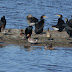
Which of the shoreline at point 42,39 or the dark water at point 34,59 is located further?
the shoreline at point 42,39

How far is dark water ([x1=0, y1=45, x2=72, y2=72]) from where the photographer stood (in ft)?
46.8

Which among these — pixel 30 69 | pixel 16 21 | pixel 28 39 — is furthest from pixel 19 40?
pixel 16 21

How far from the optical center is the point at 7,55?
16.5m

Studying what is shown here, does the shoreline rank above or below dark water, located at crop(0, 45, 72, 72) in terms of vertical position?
above

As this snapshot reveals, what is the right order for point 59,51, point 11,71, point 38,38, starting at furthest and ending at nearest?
1. point 38,38
2. point 59,51
3. point 11,71

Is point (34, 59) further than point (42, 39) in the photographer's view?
No

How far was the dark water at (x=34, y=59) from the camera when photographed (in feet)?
46.8

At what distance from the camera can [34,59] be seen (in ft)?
51.8

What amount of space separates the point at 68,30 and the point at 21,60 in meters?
5.30

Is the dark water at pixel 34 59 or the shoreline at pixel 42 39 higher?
the shoreline at pixel 42 39

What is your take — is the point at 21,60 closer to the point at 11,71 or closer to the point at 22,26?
the point at 11,71

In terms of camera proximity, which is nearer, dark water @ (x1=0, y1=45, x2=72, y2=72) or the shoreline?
dark water @ (x1=0, y1=45, x2=72, y2=72)

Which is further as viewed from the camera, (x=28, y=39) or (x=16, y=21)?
(x=16, y=21)

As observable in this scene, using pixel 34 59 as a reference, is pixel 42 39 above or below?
above
